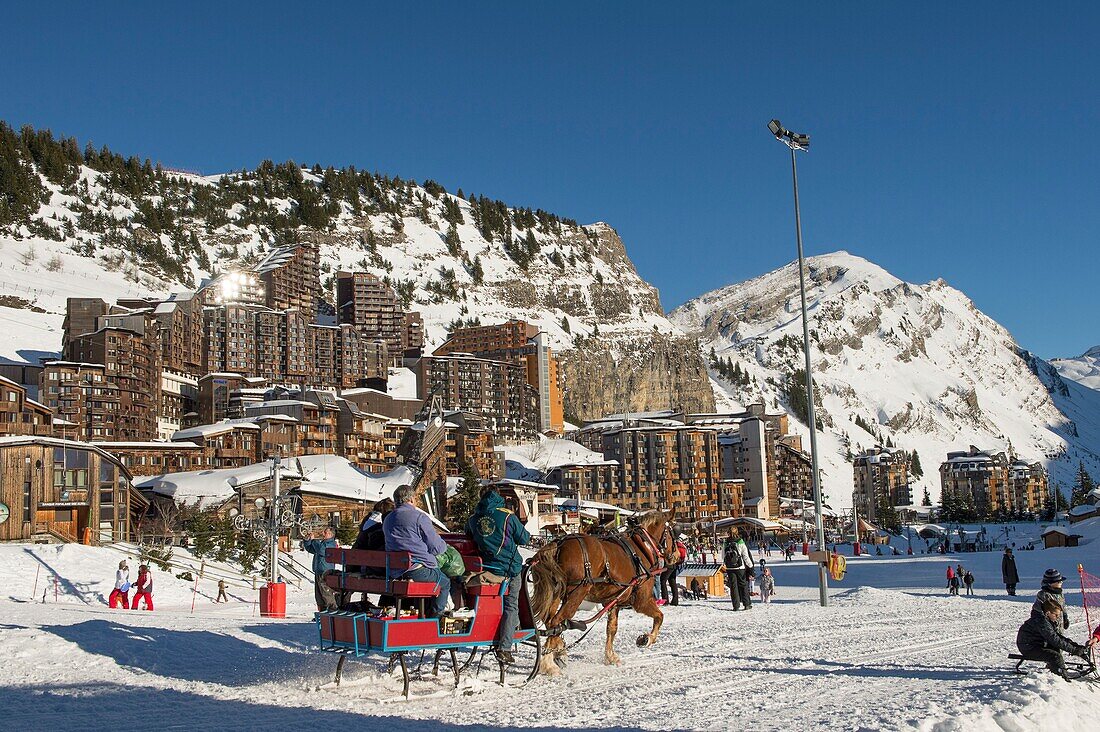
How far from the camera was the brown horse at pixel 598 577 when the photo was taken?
1025 centimetres

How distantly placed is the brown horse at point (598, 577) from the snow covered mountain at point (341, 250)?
115m

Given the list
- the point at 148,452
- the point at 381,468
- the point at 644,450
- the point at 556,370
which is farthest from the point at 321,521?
the point at 556,370

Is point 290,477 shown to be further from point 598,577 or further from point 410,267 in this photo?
point 410,267

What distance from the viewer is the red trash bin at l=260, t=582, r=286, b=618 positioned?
794 inches

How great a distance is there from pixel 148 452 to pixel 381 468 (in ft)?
78.8

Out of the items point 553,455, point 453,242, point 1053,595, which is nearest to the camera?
point 1053,595

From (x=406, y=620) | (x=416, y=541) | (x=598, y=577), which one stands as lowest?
(x=406, y=620)

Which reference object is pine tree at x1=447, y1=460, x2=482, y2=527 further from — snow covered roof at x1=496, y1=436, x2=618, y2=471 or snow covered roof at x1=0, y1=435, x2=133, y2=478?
snow covered roof at x1=496, y1=436, x2=618, y2=471

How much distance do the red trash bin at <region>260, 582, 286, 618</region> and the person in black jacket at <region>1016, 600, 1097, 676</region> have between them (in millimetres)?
14621

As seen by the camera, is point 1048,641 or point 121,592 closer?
point 1048,641

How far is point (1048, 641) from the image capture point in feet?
32.0

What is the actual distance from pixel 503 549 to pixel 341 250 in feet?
545

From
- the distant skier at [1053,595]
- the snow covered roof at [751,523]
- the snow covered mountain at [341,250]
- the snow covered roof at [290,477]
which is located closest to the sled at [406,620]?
the distant skier at [1053,595]

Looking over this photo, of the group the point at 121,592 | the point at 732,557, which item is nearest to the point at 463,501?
the point at 121,592
